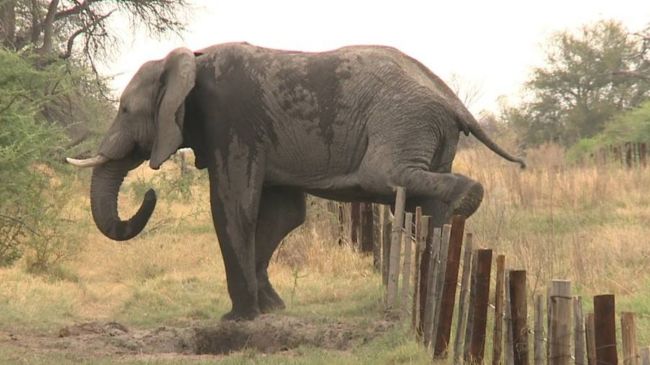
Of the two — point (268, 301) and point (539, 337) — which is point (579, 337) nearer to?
point (539, 337)

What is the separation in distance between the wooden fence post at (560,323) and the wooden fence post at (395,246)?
126 inches

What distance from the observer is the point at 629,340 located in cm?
441

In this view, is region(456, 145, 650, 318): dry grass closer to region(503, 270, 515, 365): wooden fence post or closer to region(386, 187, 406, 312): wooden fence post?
region(386, 187, 406, 312): wooden fence post

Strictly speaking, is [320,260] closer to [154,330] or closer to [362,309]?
[362,309]

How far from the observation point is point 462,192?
26.6 ft

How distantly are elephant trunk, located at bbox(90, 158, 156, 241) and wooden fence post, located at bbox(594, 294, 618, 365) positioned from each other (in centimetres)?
476

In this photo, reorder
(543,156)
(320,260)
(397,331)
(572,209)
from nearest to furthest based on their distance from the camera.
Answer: (397,331), (320,260), (572,209), (543,156)

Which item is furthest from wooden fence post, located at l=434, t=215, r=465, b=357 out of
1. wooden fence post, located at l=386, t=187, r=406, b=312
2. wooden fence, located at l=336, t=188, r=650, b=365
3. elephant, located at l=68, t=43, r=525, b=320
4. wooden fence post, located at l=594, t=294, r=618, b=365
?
wooden fence post, located at l=594, t=294, r=618, b=365

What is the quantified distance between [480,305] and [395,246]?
93.9 inches

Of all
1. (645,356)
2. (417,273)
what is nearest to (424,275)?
(417,273)

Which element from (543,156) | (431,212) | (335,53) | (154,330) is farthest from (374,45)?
(543,156)

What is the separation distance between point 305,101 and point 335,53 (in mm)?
503

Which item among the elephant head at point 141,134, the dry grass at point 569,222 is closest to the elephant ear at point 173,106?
the elephant head at point 141,134

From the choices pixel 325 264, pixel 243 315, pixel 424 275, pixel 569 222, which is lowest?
pixel 243 315
